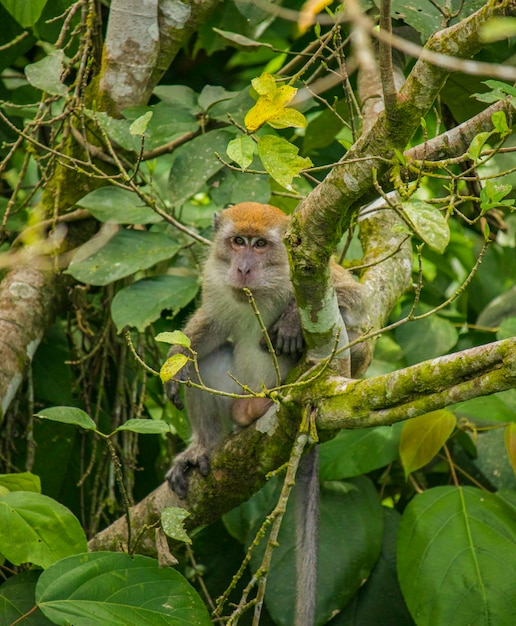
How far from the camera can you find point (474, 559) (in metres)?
4.30

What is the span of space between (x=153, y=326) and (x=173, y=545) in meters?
1.52

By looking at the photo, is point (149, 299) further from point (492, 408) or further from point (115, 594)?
point (492, 408)

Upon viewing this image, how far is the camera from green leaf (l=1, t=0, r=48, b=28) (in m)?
4.82

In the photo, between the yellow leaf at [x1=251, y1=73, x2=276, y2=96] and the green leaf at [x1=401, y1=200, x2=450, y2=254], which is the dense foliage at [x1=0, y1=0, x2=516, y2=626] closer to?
the yellow leaf at [x1=251, y1=73, x2=276, y2=96]

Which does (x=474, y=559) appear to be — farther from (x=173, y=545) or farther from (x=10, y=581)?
(x=10, y=581)

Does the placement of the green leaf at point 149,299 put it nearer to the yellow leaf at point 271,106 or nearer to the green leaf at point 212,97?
the green leaf at point 212,97

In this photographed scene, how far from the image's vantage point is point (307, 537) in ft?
13.6

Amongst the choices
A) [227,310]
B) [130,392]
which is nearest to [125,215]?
[227,310]

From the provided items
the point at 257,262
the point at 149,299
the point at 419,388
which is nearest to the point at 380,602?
the point at 257,262

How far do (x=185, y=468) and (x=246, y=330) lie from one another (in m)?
0.88

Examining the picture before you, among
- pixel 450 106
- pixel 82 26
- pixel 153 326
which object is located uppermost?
pixel 82 26

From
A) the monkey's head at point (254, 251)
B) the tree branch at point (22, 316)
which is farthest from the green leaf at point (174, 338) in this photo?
the tree branch at point (22, 316)

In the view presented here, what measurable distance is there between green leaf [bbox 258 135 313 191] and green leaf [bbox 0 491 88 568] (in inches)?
65.3

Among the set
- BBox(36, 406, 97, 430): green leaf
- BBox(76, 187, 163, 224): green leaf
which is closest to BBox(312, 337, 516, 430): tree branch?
BBox(36, 406, 97, 430): green leaf
